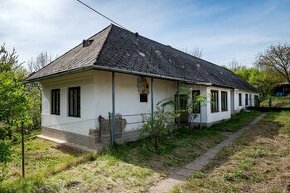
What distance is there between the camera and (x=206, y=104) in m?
16.5

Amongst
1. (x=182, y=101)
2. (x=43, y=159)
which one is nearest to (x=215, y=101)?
(x=182, y=101)

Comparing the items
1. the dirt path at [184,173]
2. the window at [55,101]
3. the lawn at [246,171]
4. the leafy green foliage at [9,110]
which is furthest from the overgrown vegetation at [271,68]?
the leafy green foliage at [9,110]

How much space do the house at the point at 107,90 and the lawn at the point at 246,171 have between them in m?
4.15

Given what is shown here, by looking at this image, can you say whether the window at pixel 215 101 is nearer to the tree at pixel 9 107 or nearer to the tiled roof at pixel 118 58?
the tiled roof at pixel 118 58

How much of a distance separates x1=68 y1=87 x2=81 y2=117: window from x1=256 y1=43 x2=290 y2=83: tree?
39209 millimetres

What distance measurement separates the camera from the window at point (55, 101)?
13.9m

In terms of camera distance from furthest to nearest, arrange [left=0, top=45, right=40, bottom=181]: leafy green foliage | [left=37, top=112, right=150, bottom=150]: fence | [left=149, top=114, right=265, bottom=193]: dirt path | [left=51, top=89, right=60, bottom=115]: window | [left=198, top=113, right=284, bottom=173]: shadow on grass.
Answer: [left=51, top=89, right=60, bottom=115]: window
[left=37, top=112, right=150, bottom=150]: fence
[left=198, top=113, right=284, bottom=173]: shadow on grass
[left=149, top=114, right=265, bottom=193]: dirt path
[left=0, top=45, right=40, bottom=181]: leafy green foliage

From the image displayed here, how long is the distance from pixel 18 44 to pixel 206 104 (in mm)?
13631

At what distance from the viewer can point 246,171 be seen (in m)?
7.86

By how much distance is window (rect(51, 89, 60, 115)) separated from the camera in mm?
13891

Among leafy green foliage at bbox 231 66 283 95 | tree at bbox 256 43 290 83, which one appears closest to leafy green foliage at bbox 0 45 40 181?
tree at bbox 256 43 290 83

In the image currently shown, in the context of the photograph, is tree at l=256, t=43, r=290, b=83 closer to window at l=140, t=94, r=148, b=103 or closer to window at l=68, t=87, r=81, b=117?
window at l=140, t=94, r=148, b=103

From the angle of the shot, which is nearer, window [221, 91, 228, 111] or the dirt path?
the dirt path

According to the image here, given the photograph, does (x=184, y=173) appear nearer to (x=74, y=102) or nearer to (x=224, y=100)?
(x=74, y=102)
